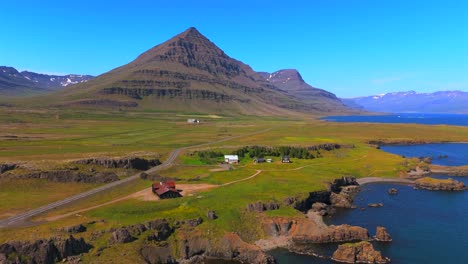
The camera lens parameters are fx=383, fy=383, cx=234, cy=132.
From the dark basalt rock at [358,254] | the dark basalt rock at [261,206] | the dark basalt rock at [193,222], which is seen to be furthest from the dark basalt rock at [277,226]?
the dark basalt rock at [193,222]

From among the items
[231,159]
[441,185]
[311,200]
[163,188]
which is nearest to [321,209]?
[311,200]

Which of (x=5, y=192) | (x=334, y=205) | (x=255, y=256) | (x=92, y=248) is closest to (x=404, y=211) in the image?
(x=334, y=205)

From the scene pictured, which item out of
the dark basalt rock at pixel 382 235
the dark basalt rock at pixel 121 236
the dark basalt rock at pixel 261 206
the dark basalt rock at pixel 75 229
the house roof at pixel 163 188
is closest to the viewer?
the dark basalt rock at pixel 121 236

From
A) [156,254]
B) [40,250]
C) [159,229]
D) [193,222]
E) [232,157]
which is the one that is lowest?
[156,254]

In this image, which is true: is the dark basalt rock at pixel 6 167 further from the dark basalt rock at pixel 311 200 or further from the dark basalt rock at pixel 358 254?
the dark basalt rock at pixel 358 254

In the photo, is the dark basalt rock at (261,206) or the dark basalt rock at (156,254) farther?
the dark basalt rock at (261,206)

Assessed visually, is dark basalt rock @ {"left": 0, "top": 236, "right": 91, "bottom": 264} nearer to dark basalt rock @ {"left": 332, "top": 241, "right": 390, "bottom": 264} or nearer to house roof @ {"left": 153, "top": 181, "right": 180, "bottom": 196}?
house roof @ {"left": 153, "top": 181, "right": 180, "bottom": 196}

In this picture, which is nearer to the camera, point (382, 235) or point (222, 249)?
point (222, 249)

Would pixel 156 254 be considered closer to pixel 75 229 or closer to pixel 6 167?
pixel 75 229
